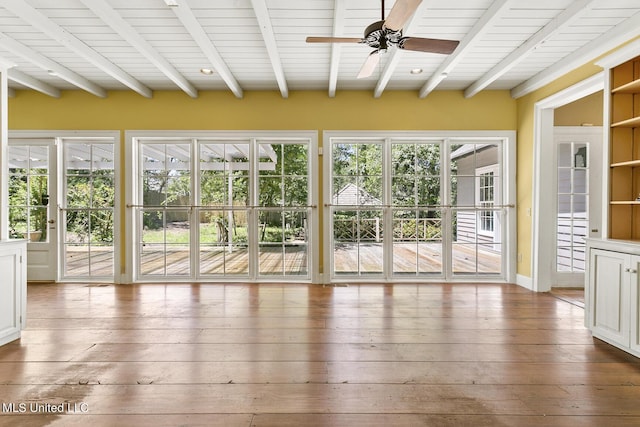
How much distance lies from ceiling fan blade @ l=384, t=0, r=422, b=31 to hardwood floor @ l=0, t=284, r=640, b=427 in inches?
92.1

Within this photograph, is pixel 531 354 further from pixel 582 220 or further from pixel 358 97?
pixel 358 97

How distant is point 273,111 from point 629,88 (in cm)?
398

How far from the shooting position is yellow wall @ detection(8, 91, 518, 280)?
16.3 feet

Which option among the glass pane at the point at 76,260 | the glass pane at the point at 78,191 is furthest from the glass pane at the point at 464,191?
the glass pane at the point at 76,260

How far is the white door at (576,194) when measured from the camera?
4.73 meters

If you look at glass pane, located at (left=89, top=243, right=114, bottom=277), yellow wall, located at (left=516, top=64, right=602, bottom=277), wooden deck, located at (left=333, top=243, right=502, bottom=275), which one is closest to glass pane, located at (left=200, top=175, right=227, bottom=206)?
glass pane, located at (left=89, top=243, right=114, bottom=277)

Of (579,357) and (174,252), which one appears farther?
(174,252)

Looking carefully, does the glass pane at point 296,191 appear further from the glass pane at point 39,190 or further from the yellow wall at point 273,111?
the glass pane at point 39,190

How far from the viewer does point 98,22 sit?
10.4 feet

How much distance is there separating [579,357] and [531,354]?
0.34m

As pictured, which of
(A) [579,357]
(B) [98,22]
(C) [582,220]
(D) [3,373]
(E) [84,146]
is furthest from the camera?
(E) [84,146]

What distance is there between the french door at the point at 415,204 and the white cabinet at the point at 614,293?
2.07 m

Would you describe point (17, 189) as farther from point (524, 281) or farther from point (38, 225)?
point (524, 281)

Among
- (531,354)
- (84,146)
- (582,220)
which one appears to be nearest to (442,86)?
(582,220)
